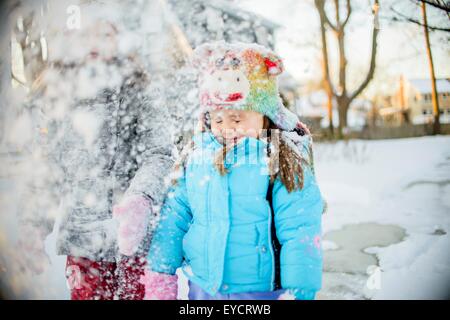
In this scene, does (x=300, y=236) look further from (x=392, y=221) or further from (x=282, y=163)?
(x=392, y=221)

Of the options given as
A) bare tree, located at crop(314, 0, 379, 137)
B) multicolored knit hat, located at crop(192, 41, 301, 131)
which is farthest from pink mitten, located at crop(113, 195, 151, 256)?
bare tree, located at crop(314, 0, 379, 137)

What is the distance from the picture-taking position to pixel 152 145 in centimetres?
153

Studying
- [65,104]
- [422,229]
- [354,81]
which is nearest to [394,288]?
[422,229]

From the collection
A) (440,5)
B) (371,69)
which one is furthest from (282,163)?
(371,69)

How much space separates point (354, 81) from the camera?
3971 mm

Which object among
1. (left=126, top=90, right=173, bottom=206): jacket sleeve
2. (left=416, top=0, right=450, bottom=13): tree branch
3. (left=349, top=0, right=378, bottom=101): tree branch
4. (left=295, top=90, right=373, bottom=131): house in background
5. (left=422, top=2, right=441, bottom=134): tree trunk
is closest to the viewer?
(left=126, top=90, right=173, bottom=206): jacket sleeve

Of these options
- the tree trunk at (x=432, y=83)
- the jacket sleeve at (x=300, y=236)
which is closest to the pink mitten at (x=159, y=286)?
the jacket sleeve at (x=300, y=236)

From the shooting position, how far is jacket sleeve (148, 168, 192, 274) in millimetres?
1339

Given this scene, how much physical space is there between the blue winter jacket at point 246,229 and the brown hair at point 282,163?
0.02 metres

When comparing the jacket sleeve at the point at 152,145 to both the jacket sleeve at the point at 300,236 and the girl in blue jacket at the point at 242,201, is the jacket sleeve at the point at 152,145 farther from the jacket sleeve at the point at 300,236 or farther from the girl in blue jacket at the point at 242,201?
the jacket sleeve at the point at 300,236

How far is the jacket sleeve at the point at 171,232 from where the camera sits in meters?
1.34

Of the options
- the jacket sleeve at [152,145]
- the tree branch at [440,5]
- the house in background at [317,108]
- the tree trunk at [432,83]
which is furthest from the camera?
the house in background at [317,108]

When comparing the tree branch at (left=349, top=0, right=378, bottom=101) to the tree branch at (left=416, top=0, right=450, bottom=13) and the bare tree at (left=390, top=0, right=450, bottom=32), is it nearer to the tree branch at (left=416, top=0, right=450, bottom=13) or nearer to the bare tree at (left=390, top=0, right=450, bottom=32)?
the bare tree at (left=390, top=0, right=450, bottom=32)

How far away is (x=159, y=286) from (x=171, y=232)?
9.3 inches
